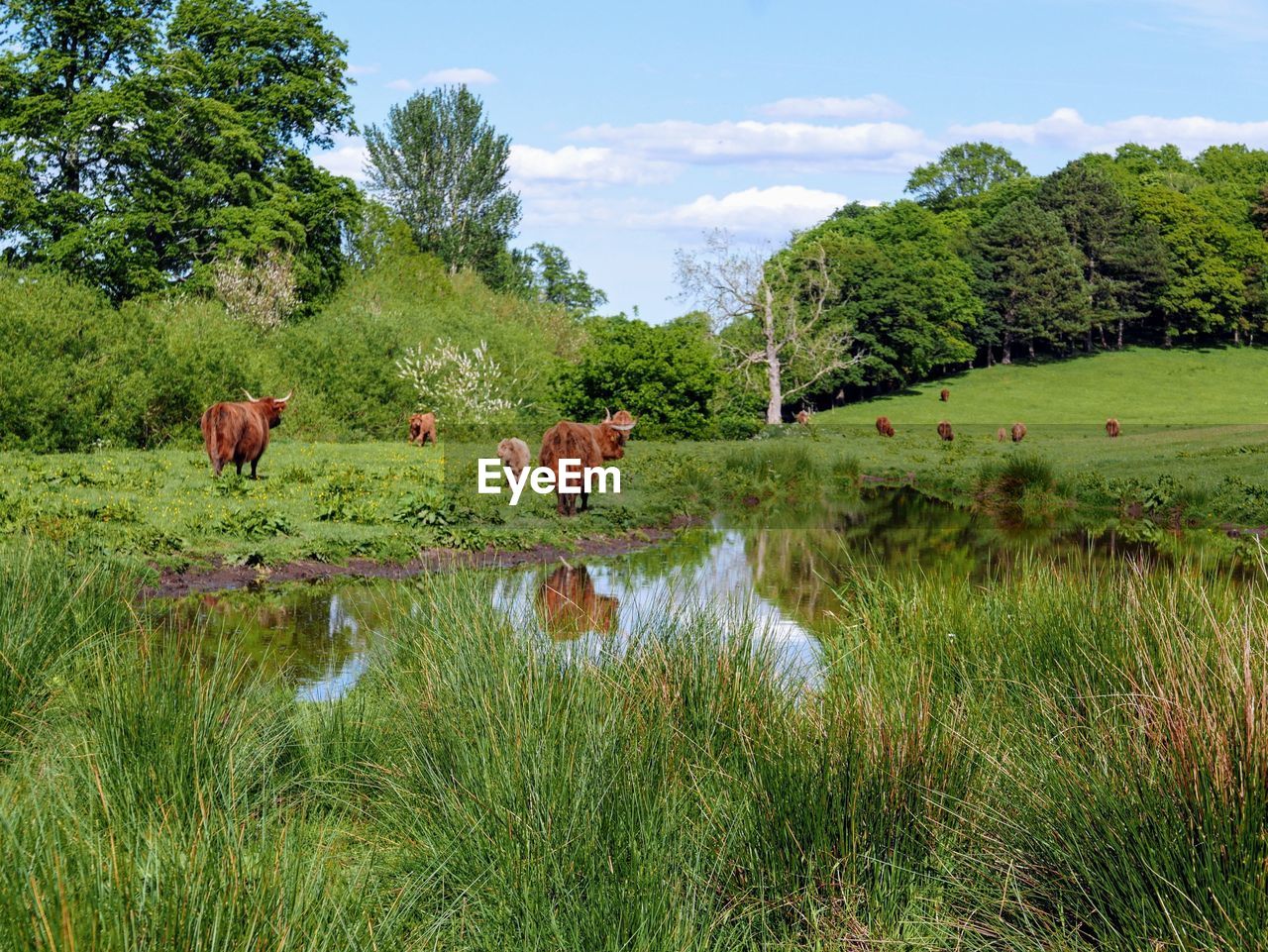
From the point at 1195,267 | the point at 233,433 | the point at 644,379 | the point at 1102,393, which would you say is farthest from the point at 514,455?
the point at 1195,267

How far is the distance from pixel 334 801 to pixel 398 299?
52624 millimetres

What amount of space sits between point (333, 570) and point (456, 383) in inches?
998

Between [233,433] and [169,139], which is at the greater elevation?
[169,139]

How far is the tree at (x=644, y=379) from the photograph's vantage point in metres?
38.9

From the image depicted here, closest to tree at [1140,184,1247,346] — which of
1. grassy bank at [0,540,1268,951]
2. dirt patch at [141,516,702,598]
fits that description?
dirt patch at [141,516,702,598]

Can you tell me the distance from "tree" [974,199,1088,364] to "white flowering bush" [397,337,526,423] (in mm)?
42372

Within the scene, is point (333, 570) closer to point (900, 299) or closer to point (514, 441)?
point (514, 441)

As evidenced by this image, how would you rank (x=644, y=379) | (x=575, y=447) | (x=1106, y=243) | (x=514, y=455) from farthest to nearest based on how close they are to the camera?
1. (x=1106, y=243)
2. (x=644, y=379)
3. (x=514, y=455)
4. (x=575, y=447)

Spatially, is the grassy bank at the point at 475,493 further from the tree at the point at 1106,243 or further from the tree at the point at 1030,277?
the tree at the point at 1106,243

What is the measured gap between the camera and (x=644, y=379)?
129ft

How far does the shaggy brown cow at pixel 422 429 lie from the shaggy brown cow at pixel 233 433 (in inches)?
499

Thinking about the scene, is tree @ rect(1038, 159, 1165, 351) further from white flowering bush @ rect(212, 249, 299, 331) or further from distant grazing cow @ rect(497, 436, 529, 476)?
distant grazing cow @ rect(497, 436, 529, 476)
